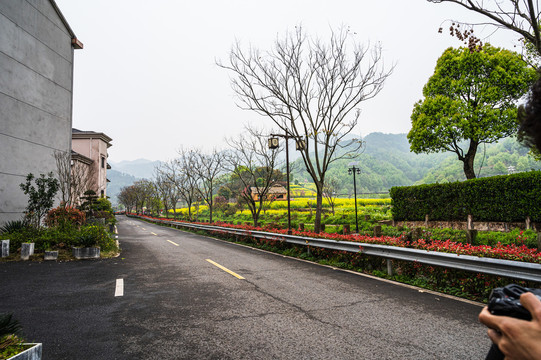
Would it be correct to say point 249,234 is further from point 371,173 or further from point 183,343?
point 371,173

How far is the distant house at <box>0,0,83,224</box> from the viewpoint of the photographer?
13992 millimetres

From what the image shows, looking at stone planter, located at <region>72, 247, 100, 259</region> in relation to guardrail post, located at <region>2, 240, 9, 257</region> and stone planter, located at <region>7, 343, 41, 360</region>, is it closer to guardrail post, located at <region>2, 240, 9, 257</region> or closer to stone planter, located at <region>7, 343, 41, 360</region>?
guardrail post, located at <region>2, 240, 9, 257</region>

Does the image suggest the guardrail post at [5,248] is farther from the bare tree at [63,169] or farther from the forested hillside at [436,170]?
the forested hillside at [436,170]

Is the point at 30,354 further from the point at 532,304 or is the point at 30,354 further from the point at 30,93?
the point at 30,93

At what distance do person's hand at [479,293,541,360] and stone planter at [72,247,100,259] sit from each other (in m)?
12.4

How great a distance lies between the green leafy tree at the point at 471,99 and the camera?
21.0 metres

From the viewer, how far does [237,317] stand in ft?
15.4

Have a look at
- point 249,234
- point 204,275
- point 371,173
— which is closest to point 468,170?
point 249,234

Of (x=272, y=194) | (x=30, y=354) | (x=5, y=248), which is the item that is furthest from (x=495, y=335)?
(x=272, y=194)

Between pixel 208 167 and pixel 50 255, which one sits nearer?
pixel 50 255

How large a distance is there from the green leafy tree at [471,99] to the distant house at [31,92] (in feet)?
80.7

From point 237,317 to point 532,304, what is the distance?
13.8 feet

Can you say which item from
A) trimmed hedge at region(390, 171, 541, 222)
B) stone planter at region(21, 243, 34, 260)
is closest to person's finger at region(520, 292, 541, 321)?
stone planter at region(21, 243, 34, 260)

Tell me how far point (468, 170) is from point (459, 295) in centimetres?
1975
